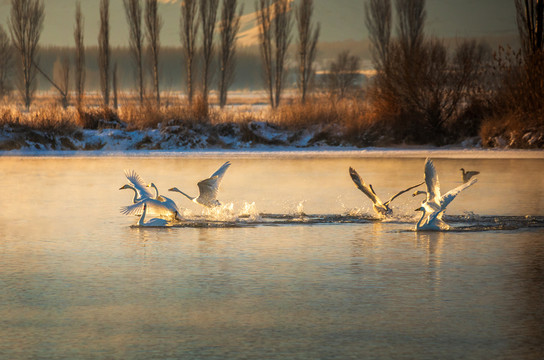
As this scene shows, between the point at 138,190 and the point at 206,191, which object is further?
the point at 206,191

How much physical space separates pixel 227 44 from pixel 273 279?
158 feet

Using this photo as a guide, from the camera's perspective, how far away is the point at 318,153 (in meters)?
25.9

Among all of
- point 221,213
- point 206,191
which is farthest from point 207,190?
point 221,213

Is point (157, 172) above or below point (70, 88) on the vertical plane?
below

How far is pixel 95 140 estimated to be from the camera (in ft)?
92.9

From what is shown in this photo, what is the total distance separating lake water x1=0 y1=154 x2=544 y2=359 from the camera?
5.54m

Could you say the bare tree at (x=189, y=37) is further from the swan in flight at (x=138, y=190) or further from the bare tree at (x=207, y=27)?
the swan in flight at (x=138, y=190)

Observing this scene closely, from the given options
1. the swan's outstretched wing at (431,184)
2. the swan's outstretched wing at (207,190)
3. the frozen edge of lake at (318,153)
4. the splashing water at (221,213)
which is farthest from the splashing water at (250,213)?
the frozen edge of lake at (318,153)

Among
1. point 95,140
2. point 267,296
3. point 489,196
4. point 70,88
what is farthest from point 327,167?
point 70,88

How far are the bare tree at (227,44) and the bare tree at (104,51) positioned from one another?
23.5 feet

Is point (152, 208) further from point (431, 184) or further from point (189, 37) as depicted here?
point (189, 37)

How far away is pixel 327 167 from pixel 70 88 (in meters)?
42.7

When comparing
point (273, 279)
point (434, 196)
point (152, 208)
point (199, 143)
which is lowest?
point (273, 279)

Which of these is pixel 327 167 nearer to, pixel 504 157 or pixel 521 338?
pixel 504 157
